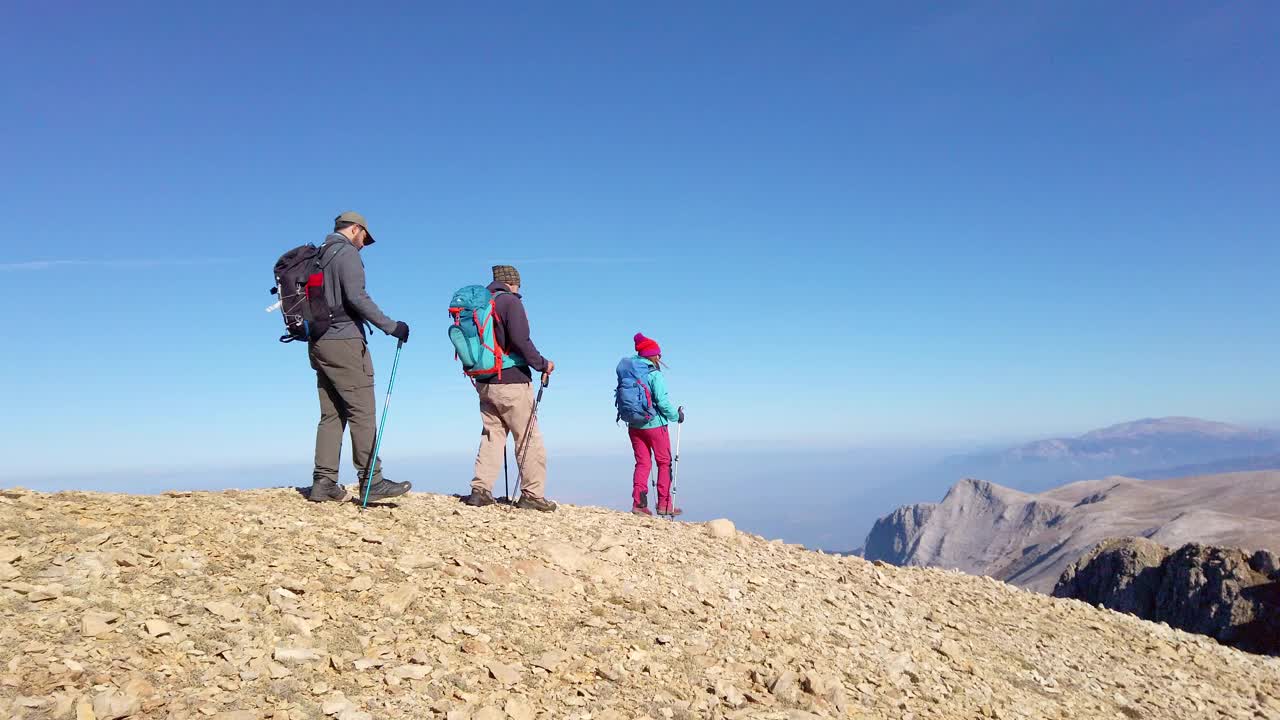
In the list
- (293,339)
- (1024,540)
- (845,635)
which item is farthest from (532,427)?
(1024,540)

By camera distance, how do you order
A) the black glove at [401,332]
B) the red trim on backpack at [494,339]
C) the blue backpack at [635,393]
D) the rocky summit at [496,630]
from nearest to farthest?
the rocky summit at [496,630], the black glove at [401,332], the red trim on backpack at [494,339], the blue backpack at [635,393]

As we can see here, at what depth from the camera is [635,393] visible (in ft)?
44.8

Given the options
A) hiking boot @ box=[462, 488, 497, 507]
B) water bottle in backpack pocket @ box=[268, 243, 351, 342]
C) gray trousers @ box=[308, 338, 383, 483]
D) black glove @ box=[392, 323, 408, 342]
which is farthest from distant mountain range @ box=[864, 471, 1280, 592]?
water bottle in backpack pocket @ box=[268, 243, 351, 342]

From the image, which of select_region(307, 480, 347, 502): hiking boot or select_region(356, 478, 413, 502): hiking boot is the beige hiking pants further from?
select_region(307, 480, 347, 502): hiking boot

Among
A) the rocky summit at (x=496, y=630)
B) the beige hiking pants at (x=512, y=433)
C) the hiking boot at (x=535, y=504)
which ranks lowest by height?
the rocky summit at (x=496, y=630)

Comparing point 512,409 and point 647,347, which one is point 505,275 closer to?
point 512,409

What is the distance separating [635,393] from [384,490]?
5.29m

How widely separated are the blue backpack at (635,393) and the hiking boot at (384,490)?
15.6 feet

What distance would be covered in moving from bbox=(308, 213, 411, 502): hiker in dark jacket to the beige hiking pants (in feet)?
5.33

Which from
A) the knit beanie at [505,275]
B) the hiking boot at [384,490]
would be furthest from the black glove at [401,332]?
the hiking boot at [384,490]

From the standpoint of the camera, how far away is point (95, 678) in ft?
16.2

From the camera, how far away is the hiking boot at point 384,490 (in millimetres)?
9727

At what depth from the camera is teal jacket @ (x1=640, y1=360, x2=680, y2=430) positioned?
1366 cm

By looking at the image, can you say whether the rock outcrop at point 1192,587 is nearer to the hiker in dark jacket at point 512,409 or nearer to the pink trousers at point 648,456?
the pink trousers at point 648,456
